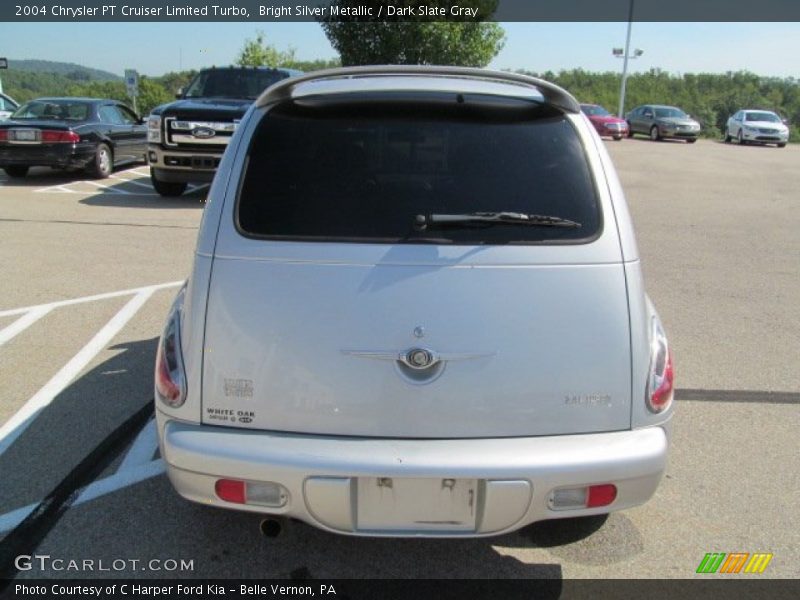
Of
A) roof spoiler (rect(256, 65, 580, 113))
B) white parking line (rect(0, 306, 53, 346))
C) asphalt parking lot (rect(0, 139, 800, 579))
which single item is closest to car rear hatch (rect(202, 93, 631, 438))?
roof spoiler (rect(256, 65, 580, 113))

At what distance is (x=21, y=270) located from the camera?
6.89m

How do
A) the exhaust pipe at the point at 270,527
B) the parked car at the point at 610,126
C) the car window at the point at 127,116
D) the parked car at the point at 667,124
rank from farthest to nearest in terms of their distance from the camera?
1. the parked car at the point at 667,124
2. the parked car at the point at 610,126
3. the car window at the point at 127,116
4. the exhaust pipe at the point at 270,527

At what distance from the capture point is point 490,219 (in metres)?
2.35

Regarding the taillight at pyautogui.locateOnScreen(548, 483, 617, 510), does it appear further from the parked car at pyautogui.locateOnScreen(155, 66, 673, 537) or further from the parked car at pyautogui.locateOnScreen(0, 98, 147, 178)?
the parked car at pyautogui.locateOnScreen(0, 98, 147, 178)

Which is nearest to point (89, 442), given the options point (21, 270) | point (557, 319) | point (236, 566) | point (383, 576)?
point (236, 566)

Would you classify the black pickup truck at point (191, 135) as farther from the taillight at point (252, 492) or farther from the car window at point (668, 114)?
the car window at point (668, 114)

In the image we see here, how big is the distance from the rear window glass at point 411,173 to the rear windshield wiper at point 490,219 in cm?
1

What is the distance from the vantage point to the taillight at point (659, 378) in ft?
7.84

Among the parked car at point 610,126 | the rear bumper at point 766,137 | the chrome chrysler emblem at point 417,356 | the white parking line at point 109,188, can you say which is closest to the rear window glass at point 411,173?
A: the chrome chrysler emblem at point 417,356

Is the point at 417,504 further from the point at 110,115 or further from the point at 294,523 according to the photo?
the point at 110,115

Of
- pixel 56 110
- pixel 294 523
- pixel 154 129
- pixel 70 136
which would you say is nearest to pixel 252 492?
pixel 294 523

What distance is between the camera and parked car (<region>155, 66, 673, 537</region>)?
2.21 m

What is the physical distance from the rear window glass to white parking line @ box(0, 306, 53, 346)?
140 inches

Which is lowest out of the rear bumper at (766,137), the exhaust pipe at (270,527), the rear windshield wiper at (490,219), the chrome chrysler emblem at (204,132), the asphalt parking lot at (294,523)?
the asphalt parking lot at (294,523)
